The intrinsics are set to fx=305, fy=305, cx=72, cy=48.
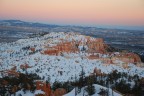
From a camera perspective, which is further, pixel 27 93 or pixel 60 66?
pixel 60 66

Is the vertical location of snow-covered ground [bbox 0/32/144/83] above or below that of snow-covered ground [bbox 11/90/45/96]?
below

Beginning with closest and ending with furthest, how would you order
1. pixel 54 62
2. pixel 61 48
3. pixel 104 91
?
pixel 104 91, pixel 54 62, pixel 61 48

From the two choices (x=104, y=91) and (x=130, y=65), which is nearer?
(x=104, y=91)

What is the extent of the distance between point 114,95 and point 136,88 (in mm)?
11981

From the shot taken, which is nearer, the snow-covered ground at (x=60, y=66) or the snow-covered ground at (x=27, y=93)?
the snow-covered ground at (x=27, y=93)

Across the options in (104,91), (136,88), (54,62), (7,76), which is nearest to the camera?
(104,91)

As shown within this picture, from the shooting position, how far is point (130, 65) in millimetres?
60156

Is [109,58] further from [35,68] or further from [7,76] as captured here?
[7,76]

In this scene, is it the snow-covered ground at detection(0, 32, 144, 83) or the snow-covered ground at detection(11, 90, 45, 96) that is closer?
the snow-covered ground at detection(11, 90, 45, 96)

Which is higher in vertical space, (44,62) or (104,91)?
(104,91)

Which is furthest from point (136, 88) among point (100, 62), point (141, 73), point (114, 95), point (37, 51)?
point (37, 51)

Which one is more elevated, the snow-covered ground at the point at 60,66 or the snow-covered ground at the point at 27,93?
the snow-covered ground at the point at 27,93

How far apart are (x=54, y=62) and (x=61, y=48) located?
7.24m

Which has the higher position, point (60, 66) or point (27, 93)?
point (27, 93)
